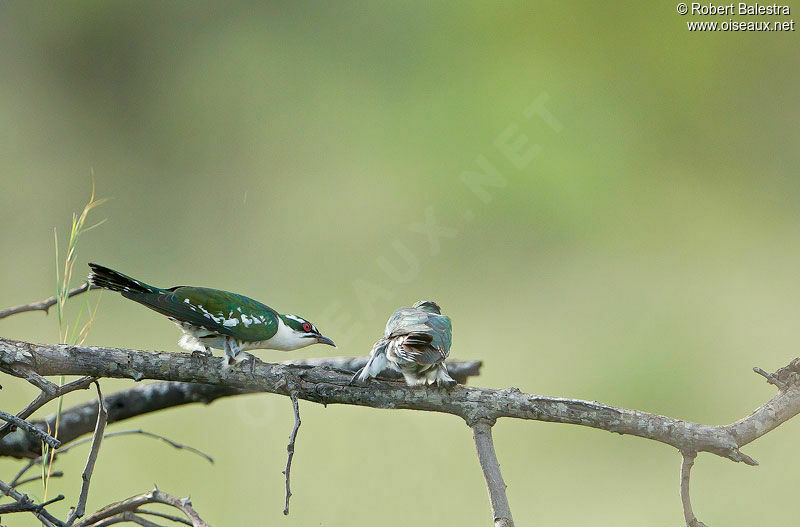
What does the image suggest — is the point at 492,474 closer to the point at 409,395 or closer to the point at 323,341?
the point at 409,395

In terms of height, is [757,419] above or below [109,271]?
below

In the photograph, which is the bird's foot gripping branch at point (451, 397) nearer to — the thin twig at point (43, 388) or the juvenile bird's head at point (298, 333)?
the thin twig at point (43, 388)

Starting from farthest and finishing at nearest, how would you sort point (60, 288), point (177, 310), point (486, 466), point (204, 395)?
point (204, 395), point (177, 310), point (60, 288), point (486, 466)

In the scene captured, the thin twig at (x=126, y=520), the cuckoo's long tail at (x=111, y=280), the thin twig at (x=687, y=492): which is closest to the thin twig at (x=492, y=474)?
the thin twig at (x=687, y=492)

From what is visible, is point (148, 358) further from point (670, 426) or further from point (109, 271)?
point (670, 426)

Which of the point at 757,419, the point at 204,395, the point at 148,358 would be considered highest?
the point at 204,395

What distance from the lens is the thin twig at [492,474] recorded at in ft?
3.49

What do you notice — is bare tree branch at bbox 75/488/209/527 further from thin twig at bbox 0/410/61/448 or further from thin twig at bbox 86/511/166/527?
thin twig at bbox 0/410/61/448

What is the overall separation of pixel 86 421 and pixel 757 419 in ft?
4.53

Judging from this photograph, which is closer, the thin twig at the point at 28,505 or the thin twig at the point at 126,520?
the thin twig at the point at 28,505

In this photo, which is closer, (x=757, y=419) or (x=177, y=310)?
(x=757, y=419)

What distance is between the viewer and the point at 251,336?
4.83ft

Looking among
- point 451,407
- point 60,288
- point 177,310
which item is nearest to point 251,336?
point 177,310

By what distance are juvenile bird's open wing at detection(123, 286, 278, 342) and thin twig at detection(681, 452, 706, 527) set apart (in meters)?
0.83
